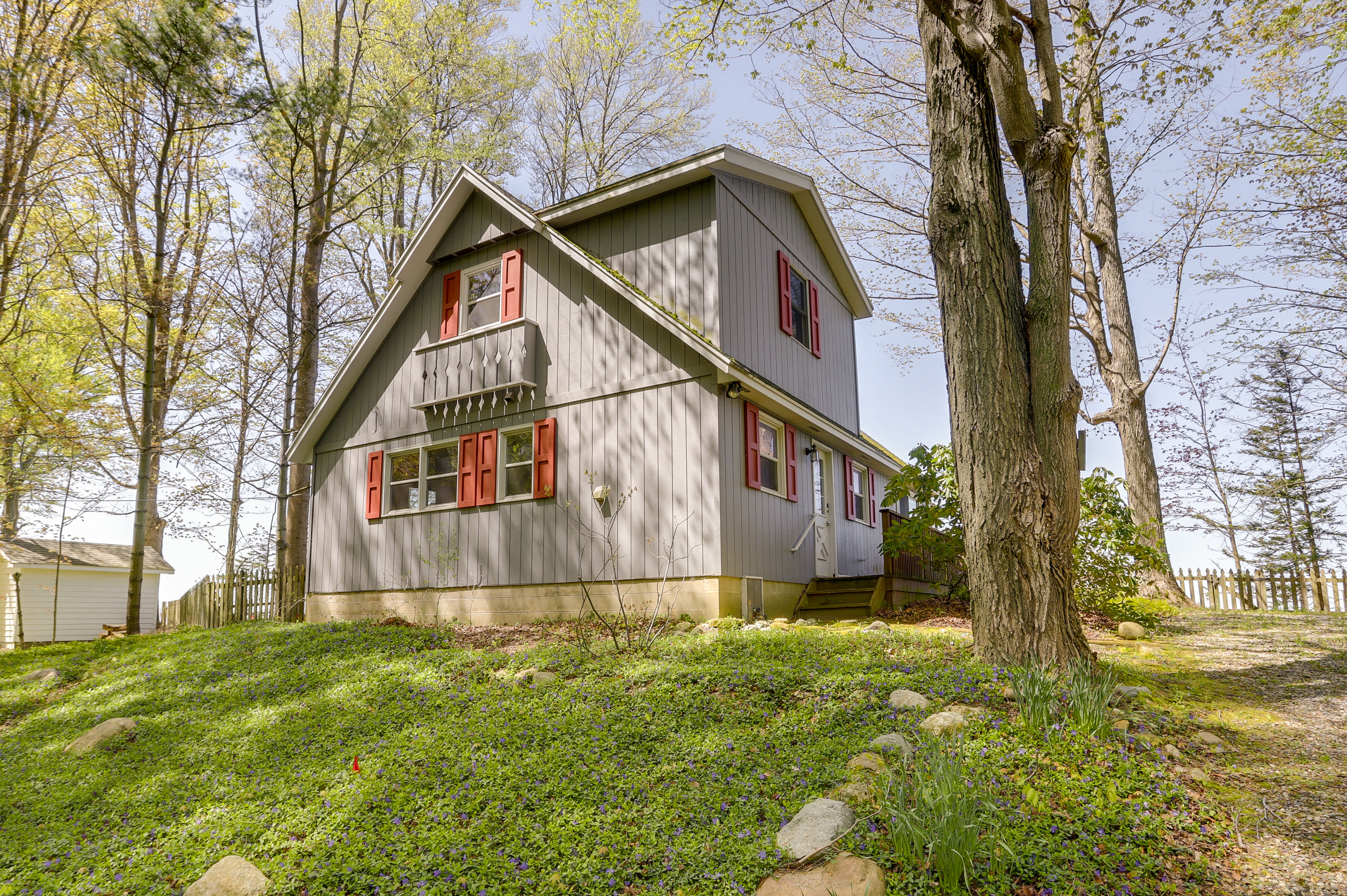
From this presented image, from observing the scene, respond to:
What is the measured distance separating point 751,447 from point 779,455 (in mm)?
1384

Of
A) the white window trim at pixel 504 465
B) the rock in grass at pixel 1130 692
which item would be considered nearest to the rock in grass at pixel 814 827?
the rock in grass at pixel 1130 692

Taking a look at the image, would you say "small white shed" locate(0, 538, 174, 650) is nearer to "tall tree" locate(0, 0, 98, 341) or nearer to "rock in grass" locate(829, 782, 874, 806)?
"tall tree" locate(0, 0, 98, 341)

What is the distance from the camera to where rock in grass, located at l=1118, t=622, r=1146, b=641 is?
937 centimetres

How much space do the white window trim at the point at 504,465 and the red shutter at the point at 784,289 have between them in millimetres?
4519

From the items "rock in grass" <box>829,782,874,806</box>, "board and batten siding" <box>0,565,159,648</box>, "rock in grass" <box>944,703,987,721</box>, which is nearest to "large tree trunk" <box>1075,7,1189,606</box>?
"rock in grass" <box>944,703,987,721</box>

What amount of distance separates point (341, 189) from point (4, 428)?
28.5 ft

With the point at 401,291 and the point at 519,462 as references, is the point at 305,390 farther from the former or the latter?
the point at 519,462

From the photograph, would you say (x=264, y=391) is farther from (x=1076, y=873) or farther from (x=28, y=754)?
(x=1076, y=873)

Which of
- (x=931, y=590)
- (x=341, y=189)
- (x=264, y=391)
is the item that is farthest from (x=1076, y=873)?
(x=264, y=391)

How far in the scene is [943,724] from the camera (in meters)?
4.84

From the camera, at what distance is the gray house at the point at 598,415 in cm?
1052

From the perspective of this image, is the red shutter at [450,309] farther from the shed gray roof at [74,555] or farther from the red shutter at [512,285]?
the shed gray roof at [74,555]

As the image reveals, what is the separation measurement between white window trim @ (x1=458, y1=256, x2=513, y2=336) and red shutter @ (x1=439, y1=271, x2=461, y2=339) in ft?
0.15

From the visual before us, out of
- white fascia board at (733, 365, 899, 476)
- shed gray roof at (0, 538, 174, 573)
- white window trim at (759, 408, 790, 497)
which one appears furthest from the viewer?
shed gray roof at (0, 538, 174, 573)
